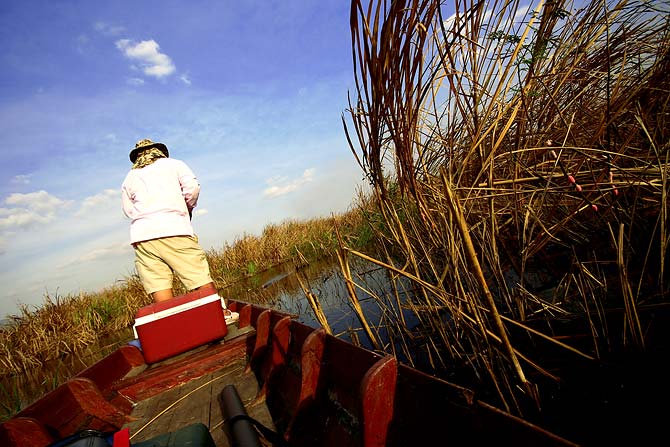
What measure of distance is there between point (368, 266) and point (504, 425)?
20.8 ft

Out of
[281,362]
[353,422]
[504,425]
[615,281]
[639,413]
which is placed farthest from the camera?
[281,362]

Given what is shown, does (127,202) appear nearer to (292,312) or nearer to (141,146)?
(141,146)

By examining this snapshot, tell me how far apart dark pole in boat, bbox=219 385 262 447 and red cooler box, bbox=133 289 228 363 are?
0.94 meters

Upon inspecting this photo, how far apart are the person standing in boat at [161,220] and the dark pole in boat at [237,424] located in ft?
5.95

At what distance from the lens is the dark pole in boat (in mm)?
1843

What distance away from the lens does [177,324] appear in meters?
3.11

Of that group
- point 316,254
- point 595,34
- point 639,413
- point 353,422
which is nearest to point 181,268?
point 353,422

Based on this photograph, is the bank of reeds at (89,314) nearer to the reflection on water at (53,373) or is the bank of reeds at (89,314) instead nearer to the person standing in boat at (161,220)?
the reflection on water at (53,373)

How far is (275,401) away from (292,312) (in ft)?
13.0

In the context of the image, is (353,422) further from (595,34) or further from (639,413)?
(595,34)

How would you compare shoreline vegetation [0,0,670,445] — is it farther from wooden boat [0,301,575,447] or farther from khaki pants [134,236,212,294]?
khaki pants [134,236,212,294]

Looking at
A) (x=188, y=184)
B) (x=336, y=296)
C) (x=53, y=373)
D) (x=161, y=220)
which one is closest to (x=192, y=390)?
(x=161, y=220)

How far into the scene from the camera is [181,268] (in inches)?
148

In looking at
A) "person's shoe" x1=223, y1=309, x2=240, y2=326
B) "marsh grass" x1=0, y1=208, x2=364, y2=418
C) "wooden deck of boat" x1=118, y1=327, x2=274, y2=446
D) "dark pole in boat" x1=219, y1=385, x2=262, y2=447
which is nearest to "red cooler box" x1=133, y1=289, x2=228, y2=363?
"wooden deck of boat" x1=118, y1=327, x2=274, y2=446
